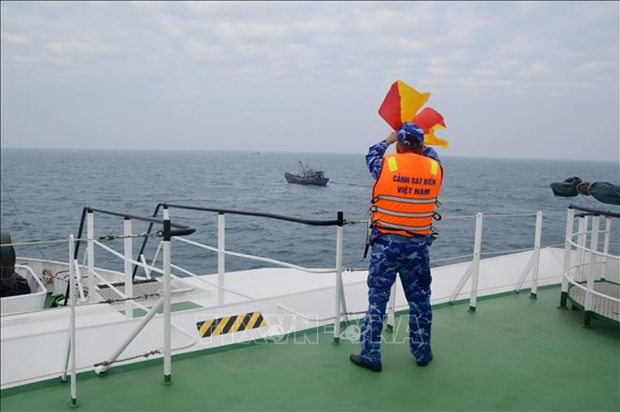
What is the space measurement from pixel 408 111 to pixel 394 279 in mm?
1109

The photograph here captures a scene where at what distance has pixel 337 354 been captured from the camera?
3889mm

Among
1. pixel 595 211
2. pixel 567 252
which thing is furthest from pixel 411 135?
pixel 567 252

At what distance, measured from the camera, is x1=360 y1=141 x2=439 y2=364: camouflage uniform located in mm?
3441

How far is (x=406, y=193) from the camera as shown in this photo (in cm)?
333

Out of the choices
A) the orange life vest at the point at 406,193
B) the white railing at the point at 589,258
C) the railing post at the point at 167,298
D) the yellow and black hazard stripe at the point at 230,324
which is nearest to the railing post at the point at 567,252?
the white railing at the point at 589,258

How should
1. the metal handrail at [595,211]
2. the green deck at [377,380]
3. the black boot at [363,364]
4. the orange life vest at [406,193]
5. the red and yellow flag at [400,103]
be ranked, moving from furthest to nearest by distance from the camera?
the metal handrail at [595,211], the black boot at [363,364], the red and yellow flag at [400,103], the orange life vest at [406,193], the green deck at [377,380]

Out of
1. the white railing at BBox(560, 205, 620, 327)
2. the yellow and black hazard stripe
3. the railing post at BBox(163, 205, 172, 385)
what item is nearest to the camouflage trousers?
the yellow and black hazard stripe

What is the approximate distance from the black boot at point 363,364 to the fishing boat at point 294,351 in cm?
6

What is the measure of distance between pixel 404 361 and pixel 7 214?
1311 inches

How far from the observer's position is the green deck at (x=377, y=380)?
311 centimetres

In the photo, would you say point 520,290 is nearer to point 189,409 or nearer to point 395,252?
point 395,252

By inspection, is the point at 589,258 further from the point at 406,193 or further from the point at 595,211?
the point at 406,193

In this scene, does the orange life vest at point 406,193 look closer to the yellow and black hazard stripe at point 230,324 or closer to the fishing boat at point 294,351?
the fishing boat at point 294,351

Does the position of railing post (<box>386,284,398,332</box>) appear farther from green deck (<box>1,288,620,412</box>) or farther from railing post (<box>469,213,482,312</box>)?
railing post (<box>469,213,482,312</box>)
